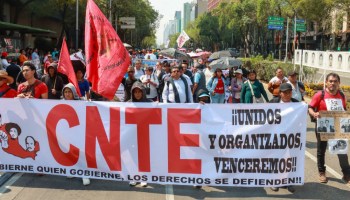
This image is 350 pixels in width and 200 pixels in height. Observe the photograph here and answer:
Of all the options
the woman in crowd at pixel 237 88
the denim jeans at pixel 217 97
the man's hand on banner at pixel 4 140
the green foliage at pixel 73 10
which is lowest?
the man's hand on banner at pixel 4 140

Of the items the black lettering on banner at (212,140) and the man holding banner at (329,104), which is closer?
the black lettering on banner at (212,140)

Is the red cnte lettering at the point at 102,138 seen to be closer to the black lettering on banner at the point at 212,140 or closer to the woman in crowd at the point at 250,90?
the black lettering on banner at the point at 212,140

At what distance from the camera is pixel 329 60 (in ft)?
68.5

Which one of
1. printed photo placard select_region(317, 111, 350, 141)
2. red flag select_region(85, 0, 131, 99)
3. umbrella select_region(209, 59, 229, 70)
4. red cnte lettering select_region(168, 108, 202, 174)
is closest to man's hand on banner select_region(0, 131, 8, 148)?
red flag select_region(85, 0, 131, 99)

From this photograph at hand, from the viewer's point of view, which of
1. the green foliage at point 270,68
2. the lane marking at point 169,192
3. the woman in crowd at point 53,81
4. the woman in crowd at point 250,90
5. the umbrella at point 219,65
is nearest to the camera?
the lane marking at point 169,192

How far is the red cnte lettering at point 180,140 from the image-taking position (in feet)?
19.1

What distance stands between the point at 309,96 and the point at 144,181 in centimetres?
1353

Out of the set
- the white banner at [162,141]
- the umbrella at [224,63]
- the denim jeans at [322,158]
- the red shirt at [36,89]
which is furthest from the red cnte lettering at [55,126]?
the umbrella at [224,63]

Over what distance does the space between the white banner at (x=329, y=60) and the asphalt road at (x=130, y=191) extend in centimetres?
1292

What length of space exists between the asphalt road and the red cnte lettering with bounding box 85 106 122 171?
0.36 meters

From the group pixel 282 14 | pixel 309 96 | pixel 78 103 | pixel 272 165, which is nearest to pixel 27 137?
pixel 78 103

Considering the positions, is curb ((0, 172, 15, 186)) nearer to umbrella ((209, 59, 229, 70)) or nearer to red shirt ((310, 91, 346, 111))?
red shirt ((310, 91, 346, 111))

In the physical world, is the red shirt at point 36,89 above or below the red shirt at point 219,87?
above

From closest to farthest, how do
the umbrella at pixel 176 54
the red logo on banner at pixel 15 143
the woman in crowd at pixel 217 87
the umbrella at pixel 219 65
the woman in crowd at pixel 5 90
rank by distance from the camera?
the red logo on banner at pixel 15 143 < the woman in crowd at pixel 5 90 < the woman in crowd at pixel 217 87 < the umbrella at pixel 219 65 < the umbrella at pixel 176 54
